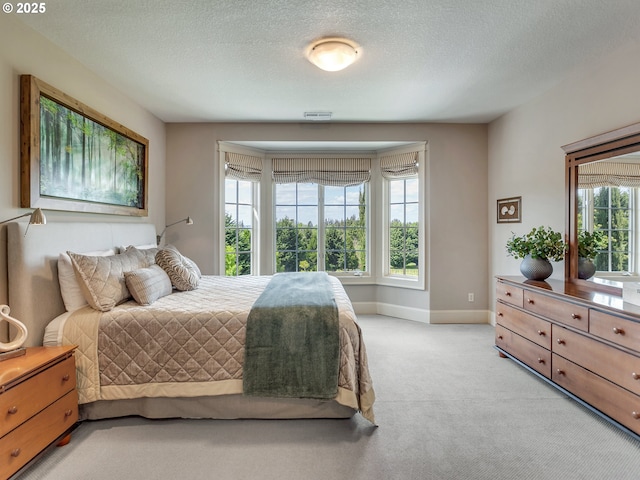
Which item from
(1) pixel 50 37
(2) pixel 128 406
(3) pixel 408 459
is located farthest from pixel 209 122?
(3) pixel 408 459

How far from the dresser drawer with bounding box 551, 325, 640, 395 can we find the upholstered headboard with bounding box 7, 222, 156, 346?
11.4ft

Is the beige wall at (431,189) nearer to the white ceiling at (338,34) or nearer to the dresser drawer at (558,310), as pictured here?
the white ceiling at (338,34)

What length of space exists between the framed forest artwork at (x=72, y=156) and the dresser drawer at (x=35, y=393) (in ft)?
3.55

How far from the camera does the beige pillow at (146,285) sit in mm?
2254

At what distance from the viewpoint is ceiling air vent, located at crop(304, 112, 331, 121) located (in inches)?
149

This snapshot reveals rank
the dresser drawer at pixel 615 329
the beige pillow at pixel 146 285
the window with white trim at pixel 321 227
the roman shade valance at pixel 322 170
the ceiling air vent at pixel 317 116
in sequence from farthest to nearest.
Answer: the window with white trim at pixel 321 227
the roman shade valance at pixel 322 170
the ceiling air vent at pixel 317 116
the beige pillow at pixel 146 285
the dresser drawer at pixel 615 329

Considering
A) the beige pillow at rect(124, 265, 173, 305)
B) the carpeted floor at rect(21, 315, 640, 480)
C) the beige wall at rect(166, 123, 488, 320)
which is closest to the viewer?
the carpeted floor at rect(21, 315, 640, 480)

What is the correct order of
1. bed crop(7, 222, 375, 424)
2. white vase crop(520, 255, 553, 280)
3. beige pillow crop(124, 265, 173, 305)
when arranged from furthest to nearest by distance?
white vase crop(520, 255, 553, 280)
beige pillow crop(124, 265, 173, 305)
bed crop(7, 222, 375, 424)

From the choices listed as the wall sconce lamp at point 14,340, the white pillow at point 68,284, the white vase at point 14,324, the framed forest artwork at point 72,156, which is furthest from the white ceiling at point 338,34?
the white vase at point 14,324

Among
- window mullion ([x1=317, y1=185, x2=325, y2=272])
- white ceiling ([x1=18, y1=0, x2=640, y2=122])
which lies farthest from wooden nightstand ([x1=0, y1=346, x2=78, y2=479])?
window mullion ([x1=317, y1=185, x2=325, y2=272])

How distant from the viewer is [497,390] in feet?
8.14

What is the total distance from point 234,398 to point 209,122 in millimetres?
3332

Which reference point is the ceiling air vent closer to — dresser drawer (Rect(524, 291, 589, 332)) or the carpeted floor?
dresser drawer (Rect(524, 291, 589, 332))

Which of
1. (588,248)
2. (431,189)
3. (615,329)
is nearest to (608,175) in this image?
(588,248)
